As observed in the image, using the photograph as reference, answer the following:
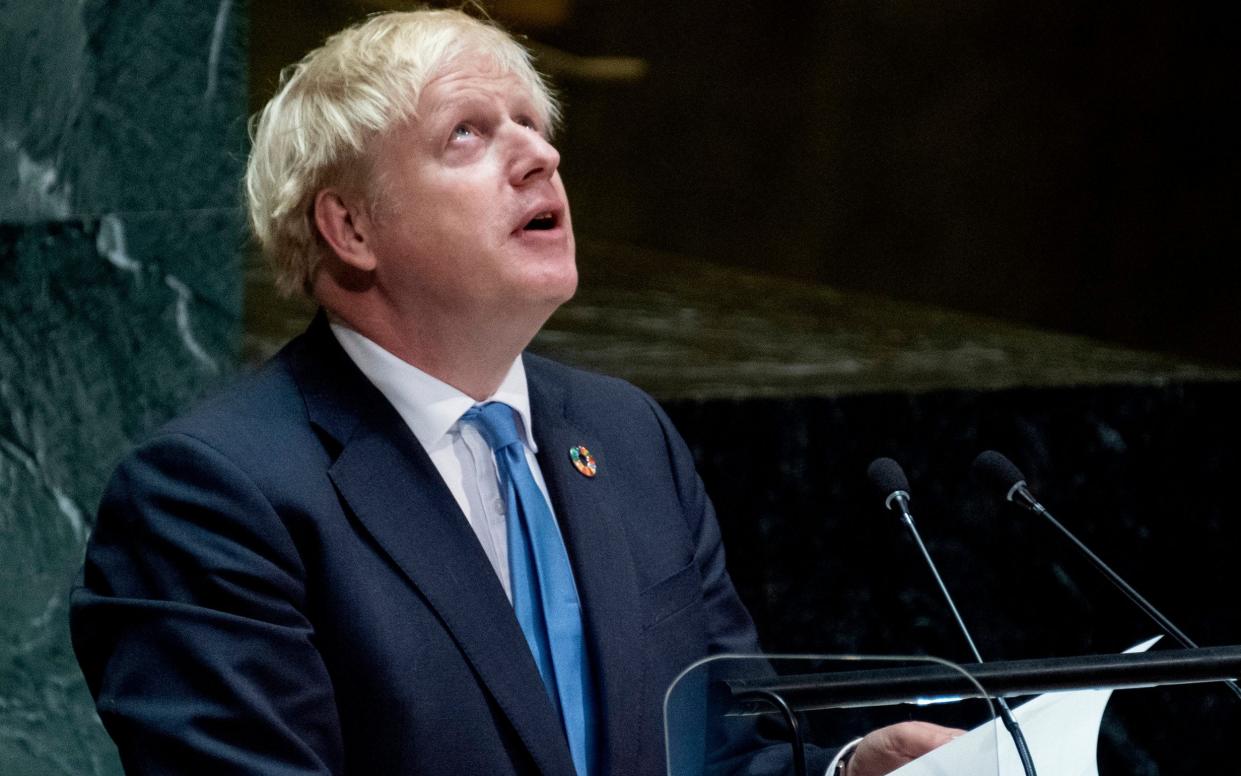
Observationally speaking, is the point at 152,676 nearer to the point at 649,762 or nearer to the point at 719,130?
the point at 649,762

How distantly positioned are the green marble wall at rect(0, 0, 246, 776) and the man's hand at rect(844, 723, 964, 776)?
152 centimetres

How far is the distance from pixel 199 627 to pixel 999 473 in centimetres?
76

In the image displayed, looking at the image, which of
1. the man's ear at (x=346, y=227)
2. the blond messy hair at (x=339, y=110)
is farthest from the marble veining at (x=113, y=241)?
the man's ear at (x=346, y=227)

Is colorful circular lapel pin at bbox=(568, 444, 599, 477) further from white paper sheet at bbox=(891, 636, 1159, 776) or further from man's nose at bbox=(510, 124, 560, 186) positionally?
white paper sheet at bbox=(891, 636, 1159, 776)

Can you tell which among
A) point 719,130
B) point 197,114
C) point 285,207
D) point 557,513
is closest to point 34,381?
point 197,114

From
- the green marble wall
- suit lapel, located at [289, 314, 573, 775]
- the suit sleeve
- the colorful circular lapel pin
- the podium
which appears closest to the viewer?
the podium

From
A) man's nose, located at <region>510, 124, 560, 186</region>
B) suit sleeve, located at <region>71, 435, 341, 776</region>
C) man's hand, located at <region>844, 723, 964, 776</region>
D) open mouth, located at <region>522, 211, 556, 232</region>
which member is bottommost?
suit sleeve, located at <region>71, 435, 341, 776</region>

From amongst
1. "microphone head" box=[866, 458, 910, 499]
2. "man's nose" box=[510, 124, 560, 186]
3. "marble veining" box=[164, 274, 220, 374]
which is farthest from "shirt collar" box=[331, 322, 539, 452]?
"marble veining" box=[164, 274, 220, 374]

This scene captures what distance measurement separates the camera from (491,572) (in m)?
1.54

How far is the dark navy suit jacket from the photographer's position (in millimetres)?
1392

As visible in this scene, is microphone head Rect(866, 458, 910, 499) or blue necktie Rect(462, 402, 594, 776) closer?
microphone head Rect(866, 458, 910, 499)

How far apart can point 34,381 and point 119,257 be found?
23 cm

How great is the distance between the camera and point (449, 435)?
5.41 ft

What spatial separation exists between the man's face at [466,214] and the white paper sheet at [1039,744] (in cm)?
71
